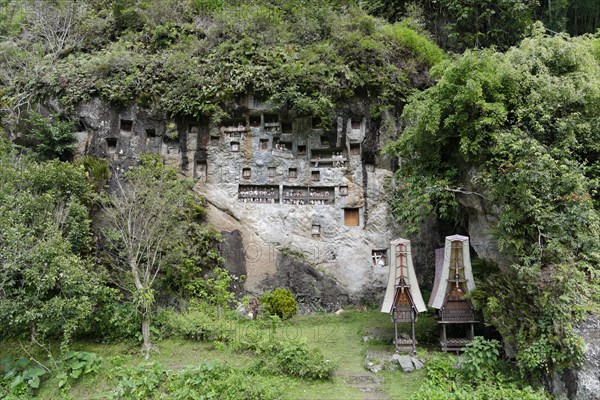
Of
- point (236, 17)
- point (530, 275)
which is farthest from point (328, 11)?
point (530, 275)

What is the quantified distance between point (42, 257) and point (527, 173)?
954 centimetres

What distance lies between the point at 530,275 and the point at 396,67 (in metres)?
8.71

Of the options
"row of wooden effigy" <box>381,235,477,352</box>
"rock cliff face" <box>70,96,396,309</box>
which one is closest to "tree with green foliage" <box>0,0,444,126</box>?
"rock cliff face" <box>70,96,396,309</box>

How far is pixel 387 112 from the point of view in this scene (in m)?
13.2

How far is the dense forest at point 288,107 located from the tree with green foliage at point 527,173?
39 mm

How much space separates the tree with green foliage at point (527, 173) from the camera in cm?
674

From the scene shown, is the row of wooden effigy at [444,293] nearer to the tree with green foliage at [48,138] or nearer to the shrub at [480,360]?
the shrub at [480,360]

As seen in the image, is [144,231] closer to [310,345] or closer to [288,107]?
[310,345]

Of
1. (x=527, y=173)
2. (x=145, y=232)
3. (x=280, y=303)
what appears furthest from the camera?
(x=280, y=303)

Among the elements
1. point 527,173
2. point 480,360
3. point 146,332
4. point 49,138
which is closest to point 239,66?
point 49,138

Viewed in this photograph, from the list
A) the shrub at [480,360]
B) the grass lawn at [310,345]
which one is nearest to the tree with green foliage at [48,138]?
the grass lawn at [310,345]

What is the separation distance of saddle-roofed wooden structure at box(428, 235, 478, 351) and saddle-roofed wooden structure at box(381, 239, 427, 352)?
1.48 feet

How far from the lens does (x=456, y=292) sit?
8438 mm

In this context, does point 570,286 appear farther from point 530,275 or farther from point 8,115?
point 8,115
